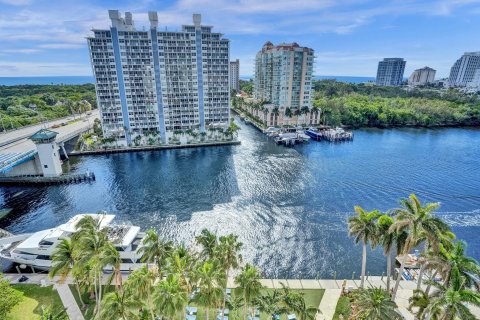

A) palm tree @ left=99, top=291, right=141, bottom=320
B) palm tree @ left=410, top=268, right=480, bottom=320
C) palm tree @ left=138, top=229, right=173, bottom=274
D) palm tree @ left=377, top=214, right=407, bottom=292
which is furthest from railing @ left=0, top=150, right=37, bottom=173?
palm tree @ left=410, top=268, right=480, bottom=320

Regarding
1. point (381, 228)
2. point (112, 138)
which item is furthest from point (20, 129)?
point (381, 228)

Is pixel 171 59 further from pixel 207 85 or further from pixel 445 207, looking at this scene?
pixel 445 207

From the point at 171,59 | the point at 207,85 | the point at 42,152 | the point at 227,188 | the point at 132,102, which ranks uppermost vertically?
the point at 171,59

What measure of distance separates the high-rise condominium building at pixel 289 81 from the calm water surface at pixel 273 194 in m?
38.8

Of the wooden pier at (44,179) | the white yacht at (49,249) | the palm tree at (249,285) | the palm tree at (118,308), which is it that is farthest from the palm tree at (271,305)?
the wooden pier at (44,179)

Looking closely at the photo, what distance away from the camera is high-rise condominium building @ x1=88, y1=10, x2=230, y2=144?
96.6 metres

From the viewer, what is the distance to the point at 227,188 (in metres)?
68.5

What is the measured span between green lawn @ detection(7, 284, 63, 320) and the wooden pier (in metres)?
43.2

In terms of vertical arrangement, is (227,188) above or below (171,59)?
below

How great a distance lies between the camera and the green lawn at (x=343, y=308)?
3077 centimetres

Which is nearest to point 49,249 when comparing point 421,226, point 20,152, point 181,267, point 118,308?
point 118,308

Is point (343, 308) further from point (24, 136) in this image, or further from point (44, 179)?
point (24, 136)

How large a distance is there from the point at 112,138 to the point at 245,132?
59083mm

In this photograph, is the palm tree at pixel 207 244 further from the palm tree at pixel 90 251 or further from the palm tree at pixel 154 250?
the palm tree at pixel 90 251
